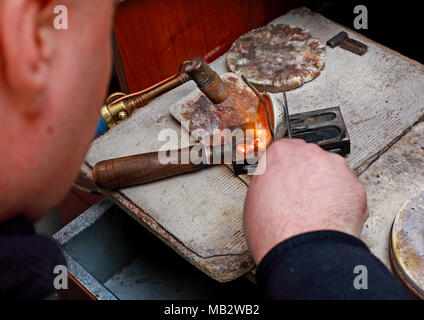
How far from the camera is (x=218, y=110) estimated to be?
1553mm

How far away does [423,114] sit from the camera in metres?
1.48

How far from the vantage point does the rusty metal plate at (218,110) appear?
152 centimetres

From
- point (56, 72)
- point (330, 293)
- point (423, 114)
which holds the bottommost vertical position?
point (423, 114)

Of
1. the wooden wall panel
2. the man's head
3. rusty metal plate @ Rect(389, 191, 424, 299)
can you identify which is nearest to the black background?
the wooden wall panel

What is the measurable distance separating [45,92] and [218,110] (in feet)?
3.19

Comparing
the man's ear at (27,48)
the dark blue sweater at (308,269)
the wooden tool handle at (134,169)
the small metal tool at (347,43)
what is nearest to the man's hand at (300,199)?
the dark blue sweater at (308,269)

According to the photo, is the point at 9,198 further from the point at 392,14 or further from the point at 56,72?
the point at 392,14

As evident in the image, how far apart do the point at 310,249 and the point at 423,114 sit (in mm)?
774

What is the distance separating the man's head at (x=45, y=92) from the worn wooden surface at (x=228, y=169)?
0.60 meters

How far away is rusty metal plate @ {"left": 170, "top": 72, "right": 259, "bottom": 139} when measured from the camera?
1.52 metres

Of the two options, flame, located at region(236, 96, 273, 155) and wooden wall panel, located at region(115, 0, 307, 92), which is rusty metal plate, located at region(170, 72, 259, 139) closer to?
flame, located at region(236, 96, 273, 155)

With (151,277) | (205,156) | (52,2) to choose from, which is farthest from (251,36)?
(52,2)

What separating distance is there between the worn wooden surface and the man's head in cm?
60

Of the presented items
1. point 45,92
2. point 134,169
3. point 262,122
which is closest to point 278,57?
point 262,122
